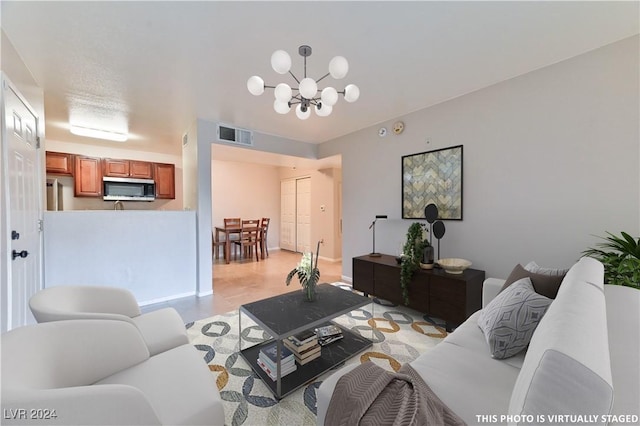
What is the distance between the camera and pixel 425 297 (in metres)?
2.68

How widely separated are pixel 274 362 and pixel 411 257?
180cm

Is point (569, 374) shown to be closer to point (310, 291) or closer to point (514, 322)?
point (514, 322)

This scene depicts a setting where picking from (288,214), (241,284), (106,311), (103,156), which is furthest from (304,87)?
(288,214)

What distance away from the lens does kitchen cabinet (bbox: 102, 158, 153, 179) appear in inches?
192

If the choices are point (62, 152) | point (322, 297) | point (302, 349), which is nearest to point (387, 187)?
point (322, 297)

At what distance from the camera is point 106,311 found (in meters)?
1.67

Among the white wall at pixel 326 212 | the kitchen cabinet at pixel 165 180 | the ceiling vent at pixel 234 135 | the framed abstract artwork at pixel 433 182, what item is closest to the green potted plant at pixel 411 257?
the framed abstract artwork at pixel 433 182

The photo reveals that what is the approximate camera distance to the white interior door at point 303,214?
6.71 m

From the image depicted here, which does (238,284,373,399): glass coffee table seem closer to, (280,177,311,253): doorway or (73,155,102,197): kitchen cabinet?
(280,177,311,253): doorway

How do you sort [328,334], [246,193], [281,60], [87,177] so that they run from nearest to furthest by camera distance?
[281,60]
[328,334]
[87,177]
[246,193]

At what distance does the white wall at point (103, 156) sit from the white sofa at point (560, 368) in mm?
6068

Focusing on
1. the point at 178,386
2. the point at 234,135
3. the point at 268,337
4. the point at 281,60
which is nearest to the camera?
the point at 178,386

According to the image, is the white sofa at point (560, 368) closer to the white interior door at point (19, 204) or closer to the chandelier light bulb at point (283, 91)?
the chandelier light bulb at point (283, 91)

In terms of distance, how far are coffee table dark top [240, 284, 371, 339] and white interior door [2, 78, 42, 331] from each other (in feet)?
5.14
